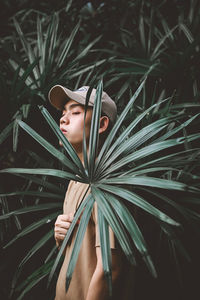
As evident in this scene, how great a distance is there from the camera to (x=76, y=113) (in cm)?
106

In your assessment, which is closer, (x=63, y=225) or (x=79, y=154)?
(x=63, y=225)

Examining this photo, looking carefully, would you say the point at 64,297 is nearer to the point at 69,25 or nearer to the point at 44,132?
the point at 44,132

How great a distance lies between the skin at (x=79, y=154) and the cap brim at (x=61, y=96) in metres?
0.03

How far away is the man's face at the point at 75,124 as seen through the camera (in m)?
1.01

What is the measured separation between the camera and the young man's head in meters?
1.01

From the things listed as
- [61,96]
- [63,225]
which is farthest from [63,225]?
[61,96]

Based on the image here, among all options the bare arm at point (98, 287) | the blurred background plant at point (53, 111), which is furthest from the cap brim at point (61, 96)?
the bare arm at point (98, 287)

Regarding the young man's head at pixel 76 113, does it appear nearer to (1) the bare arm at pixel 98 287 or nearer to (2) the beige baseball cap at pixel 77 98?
(2) the beige baseball cap at pixel 77 98

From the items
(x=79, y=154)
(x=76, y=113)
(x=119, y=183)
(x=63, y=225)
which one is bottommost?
(x=63, y=225)

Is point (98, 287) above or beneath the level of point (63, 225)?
beneath

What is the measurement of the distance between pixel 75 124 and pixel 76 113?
0.17 feet

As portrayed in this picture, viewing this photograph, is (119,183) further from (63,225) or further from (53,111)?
(53,111)

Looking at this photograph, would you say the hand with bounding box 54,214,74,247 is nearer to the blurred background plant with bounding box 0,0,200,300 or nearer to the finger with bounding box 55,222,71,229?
the finger with bounding box 55,222,71,229

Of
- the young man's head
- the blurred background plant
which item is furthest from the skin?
the blurred background plant
